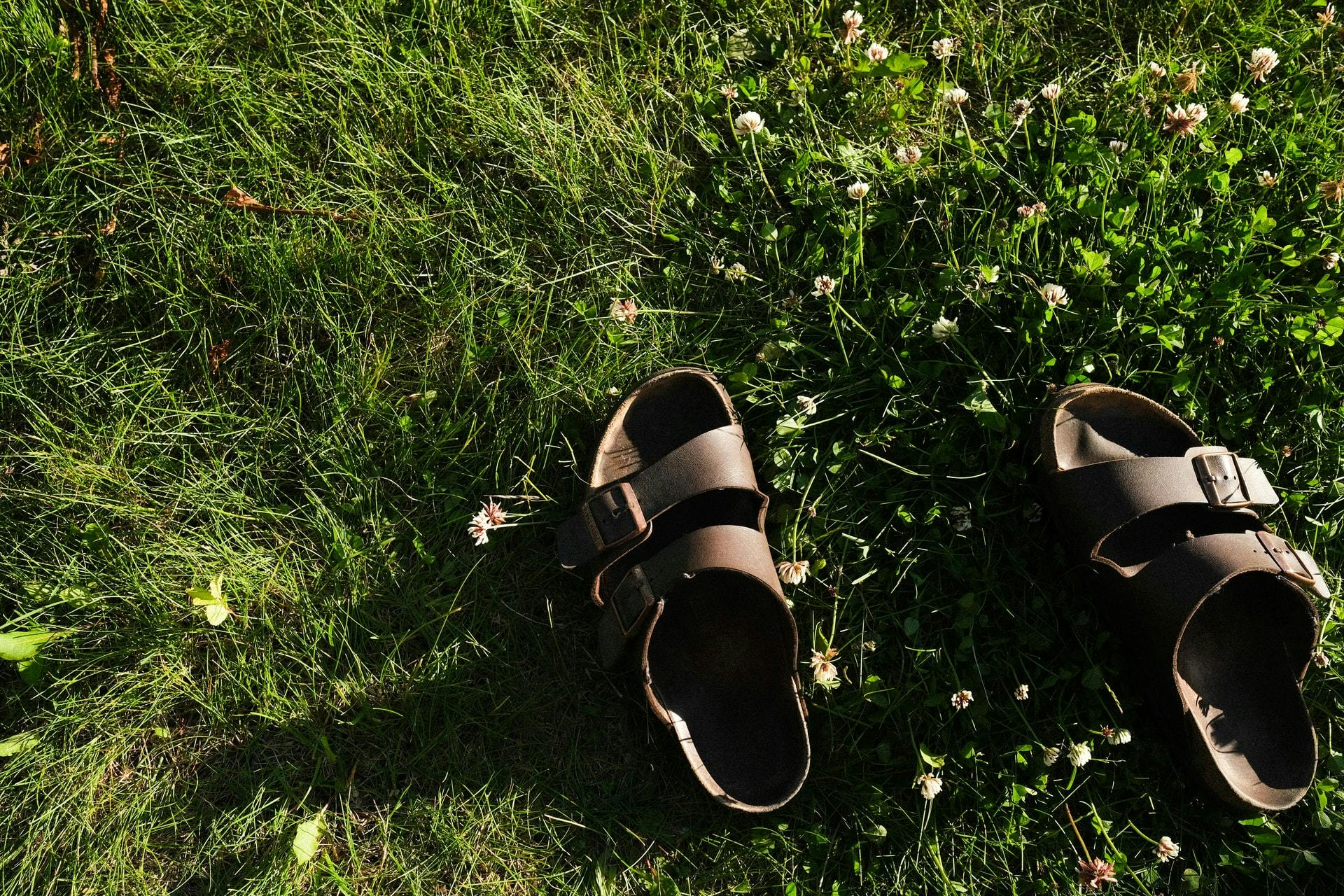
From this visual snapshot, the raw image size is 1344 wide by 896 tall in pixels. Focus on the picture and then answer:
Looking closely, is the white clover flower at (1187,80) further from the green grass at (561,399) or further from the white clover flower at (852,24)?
the white clover flower at (852,24)

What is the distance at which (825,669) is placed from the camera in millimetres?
2479

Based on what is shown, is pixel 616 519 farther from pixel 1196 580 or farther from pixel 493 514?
pixel 1196 580

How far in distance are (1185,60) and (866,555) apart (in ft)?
5.83

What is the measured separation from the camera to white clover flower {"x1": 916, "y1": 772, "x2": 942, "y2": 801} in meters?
2.39

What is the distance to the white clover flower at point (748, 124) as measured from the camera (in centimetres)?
261

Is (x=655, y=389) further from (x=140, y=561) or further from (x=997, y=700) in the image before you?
(x=140, y=561)

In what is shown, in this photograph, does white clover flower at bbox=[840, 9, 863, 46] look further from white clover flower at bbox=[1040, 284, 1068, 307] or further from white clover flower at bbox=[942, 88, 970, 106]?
white clover flower at bbox=[1040, 284, 1068, 307]

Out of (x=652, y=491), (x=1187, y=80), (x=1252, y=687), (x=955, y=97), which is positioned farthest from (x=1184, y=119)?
(x=652, y=491)

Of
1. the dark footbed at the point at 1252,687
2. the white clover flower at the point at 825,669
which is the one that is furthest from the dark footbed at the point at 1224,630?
the white clover flower at the point at 825,669

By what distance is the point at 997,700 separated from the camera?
2496mm

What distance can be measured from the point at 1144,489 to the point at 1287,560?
42 centimetres

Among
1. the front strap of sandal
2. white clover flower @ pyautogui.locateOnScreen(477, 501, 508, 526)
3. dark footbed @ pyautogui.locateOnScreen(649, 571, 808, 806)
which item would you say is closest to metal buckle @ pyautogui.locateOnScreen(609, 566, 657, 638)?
dark footbed @ pyautogui.locateOnScreen(649, 571, 808, 806)

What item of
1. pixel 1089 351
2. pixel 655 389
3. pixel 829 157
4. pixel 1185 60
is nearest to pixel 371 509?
pixel 655 389

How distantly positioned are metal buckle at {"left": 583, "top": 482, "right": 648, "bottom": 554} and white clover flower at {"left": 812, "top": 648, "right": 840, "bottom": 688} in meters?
0.59
